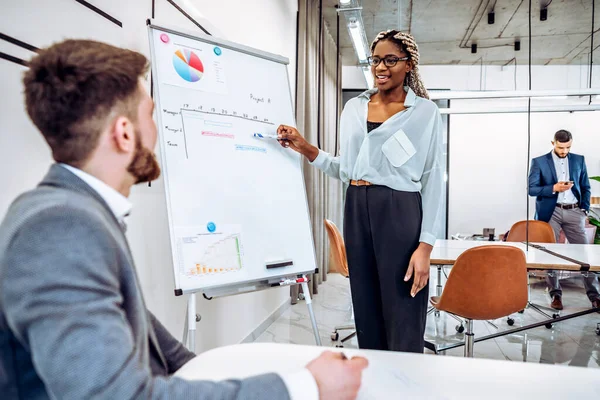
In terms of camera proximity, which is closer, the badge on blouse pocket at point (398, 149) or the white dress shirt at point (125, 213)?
the white dress shirt at point (125, 213)

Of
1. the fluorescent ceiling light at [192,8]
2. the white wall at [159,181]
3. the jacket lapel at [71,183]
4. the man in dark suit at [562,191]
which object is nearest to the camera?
the jacket lapel at [71,183]

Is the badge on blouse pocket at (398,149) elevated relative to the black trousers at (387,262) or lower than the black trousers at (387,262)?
elevated

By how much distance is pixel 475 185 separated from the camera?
6809 millimetres

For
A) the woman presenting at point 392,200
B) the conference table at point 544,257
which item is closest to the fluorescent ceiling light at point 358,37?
the conference table at point 544,257

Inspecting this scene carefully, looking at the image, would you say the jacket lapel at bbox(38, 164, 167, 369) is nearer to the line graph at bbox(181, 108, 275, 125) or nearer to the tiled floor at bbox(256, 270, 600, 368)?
the line graph at bbox(181, 108, 275, 125)

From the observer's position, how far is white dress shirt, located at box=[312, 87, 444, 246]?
144 cm

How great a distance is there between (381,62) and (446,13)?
4143 mm

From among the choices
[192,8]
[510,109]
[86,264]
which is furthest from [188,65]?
[510,109]

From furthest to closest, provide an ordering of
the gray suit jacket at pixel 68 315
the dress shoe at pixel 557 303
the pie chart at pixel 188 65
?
the dress shoe at pixel 557 303
the pie chart at pixel 188 65
the gray suit jacket at pixel 68 315

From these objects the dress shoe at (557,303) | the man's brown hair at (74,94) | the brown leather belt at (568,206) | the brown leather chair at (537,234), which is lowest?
the dress shoe at (557,303)

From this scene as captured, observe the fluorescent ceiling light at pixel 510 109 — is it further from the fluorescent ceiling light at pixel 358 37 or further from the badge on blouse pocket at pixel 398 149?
the badge on blouse pocket at pixel 398 149

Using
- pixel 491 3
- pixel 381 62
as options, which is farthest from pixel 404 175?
pixel 491 3

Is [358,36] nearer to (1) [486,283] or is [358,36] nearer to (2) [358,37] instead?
(2) [358,37]

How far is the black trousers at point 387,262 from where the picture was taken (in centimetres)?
142
